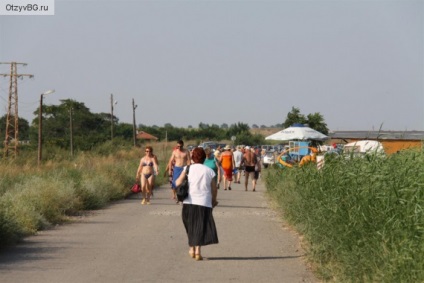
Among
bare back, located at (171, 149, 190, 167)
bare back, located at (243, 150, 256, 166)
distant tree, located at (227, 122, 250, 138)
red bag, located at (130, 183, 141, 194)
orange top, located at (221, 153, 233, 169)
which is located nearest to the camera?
bare back, located at (171, 149, 190, 167)

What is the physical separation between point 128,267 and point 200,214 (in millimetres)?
1643

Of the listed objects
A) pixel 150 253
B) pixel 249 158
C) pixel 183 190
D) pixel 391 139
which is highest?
pixel 391 139

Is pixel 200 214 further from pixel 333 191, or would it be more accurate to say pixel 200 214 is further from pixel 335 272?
pixel 335 272

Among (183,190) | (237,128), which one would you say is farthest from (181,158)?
(237,128)

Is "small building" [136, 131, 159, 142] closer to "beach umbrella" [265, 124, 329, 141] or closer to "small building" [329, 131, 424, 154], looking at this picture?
"small building" [329, 131, 424, 154]

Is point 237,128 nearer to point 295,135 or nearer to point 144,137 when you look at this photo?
point 144,137

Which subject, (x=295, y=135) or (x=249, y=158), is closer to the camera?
(x=249, y=158)

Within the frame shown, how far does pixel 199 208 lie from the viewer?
13.4 meters

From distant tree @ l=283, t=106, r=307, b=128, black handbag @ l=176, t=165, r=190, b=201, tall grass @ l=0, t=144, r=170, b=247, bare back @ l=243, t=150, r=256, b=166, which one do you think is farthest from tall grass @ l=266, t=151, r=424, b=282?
distant tree @ l=283, t=106, r=307, b=128

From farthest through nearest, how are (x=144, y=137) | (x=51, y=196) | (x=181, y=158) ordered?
(x=144, y=137) < (x=181, y=158) < (x=51, y=196)

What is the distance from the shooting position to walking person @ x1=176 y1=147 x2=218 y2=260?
1327cm

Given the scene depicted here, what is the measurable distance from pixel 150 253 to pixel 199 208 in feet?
3.45

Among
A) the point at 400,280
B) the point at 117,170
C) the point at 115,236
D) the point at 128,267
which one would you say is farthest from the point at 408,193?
the point at 117,170

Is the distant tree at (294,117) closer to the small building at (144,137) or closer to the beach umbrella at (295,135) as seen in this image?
the beach umbrella at (295,135)
